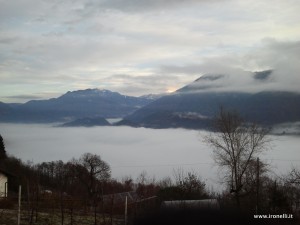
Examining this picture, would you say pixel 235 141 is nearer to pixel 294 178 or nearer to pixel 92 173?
pixel 294 178

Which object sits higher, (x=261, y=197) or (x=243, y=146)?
(x=243, y=146)

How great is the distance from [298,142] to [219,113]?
279 feet

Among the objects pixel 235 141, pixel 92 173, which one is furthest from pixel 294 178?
pixel 92 173

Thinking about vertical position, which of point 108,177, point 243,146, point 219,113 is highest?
point 219,113

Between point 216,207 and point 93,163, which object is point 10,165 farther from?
point 216,207

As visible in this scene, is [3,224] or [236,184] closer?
[3,224]

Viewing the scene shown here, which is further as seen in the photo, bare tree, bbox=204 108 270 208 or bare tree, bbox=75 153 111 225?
bare tree, bbox=75 153 111 225

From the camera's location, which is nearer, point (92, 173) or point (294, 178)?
point (294, 178)

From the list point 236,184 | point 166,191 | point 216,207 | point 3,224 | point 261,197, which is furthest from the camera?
point 166,191

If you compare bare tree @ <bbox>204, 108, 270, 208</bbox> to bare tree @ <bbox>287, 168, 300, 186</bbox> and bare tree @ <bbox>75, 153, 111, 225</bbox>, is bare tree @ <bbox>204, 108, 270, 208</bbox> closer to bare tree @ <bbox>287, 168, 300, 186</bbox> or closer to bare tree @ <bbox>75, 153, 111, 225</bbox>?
bare tree @ <bbox>287, 168, 300, 186</bbox>

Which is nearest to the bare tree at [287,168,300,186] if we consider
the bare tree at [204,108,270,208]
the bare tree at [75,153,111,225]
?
the bare tree at [204,108,270,208]

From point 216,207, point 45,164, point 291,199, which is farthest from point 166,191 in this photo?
point 45,164

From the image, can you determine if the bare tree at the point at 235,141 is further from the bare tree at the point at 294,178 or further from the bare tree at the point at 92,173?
the bare tree at the point at 92,173

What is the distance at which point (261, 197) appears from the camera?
32.6 metres
